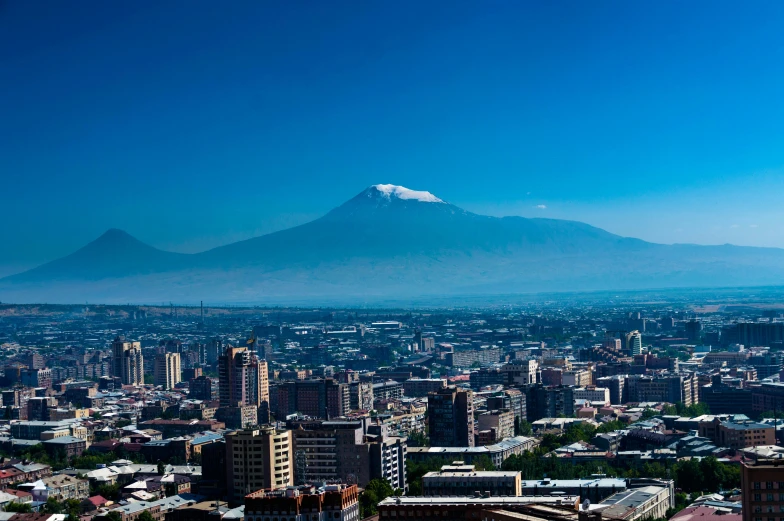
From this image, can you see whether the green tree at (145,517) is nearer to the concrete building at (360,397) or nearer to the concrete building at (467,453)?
the concrete building at (467,453)

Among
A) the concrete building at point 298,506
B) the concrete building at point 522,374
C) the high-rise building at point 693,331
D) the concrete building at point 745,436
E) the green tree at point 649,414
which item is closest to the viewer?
the concrete building at point 298,506

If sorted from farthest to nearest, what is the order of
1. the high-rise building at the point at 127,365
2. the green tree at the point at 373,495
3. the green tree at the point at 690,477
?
the high-rise building at the point at 127,365 < the green tree at the point at 690,477 < the green tree at the point at 373,495

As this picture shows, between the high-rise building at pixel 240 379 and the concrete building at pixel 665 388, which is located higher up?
the high-rise building at pixel 240 379

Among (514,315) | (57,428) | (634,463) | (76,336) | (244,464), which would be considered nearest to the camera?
(244,464)

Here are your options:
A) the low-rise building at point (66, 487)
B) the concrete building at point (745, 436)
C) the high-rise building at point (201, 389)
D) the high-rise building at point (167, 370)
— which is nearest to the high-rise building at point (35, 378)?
the high-rise building at point (167, 370)

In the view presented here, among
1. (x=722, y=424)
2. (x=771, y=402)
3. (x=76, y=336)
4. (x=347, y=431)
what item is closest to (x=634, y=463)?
(x=722, y=424)

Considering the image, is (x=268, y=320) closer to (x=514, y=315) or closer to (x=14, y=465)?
(x=514, y=315)

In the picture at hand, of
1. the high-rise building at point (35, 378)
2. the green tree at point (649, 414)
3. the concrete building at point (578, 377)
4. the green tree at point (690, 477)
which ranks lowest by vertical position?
the green tree at point (690, 477)
